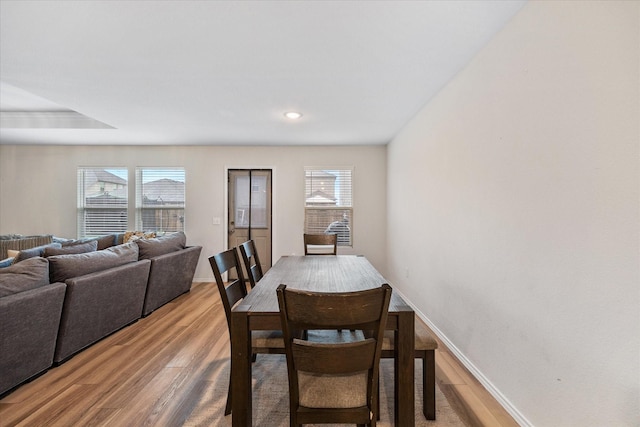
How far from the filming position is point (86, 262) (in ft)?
7.98

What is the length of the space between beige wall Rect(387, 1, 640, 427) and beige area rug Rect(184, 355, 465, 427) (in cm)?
41

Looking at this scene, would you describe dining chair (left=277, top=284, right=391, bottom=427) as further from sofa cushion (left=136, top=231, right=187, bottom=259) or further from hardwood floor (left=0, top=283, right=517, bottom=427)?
sofa cushion (left=136, top=231, right=187, bottom=259)

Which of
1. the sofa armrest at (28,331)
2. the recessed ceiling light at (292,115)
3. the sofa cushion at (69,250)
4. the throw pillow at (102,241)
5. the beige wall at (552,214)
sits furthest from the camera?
the throw pillow at (102,241)

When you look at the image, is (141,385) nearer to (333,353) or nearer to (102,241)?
(333,353)

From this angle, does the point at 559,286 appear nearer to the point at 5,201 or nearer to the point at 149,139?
the point at 149,139

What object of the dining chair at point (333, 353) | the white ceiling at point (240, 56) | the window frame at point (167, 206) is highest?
the white ceiling at point (240, 56)

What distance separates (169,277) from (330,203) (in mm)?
2670

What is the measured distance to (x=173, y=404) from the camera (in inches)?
69.3

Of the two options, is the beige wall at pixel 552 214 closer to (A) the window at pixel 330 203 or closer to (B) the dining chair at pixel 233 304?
(B) the dining chair at pixel 233 304

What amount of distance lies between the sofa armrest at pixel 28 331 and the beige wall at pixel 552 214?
10.2 ft

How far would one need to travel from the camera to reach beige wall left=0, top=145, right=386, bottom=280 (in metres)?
4.79

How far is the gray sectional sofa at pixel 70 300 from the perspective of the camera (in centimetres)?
183

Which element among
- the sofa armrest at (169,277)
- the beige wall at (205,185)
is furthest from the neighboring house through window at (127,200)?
the sofa armrest at (169,277)

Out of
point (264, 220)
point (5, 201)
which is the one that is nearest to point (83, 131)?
point (5, 201)
